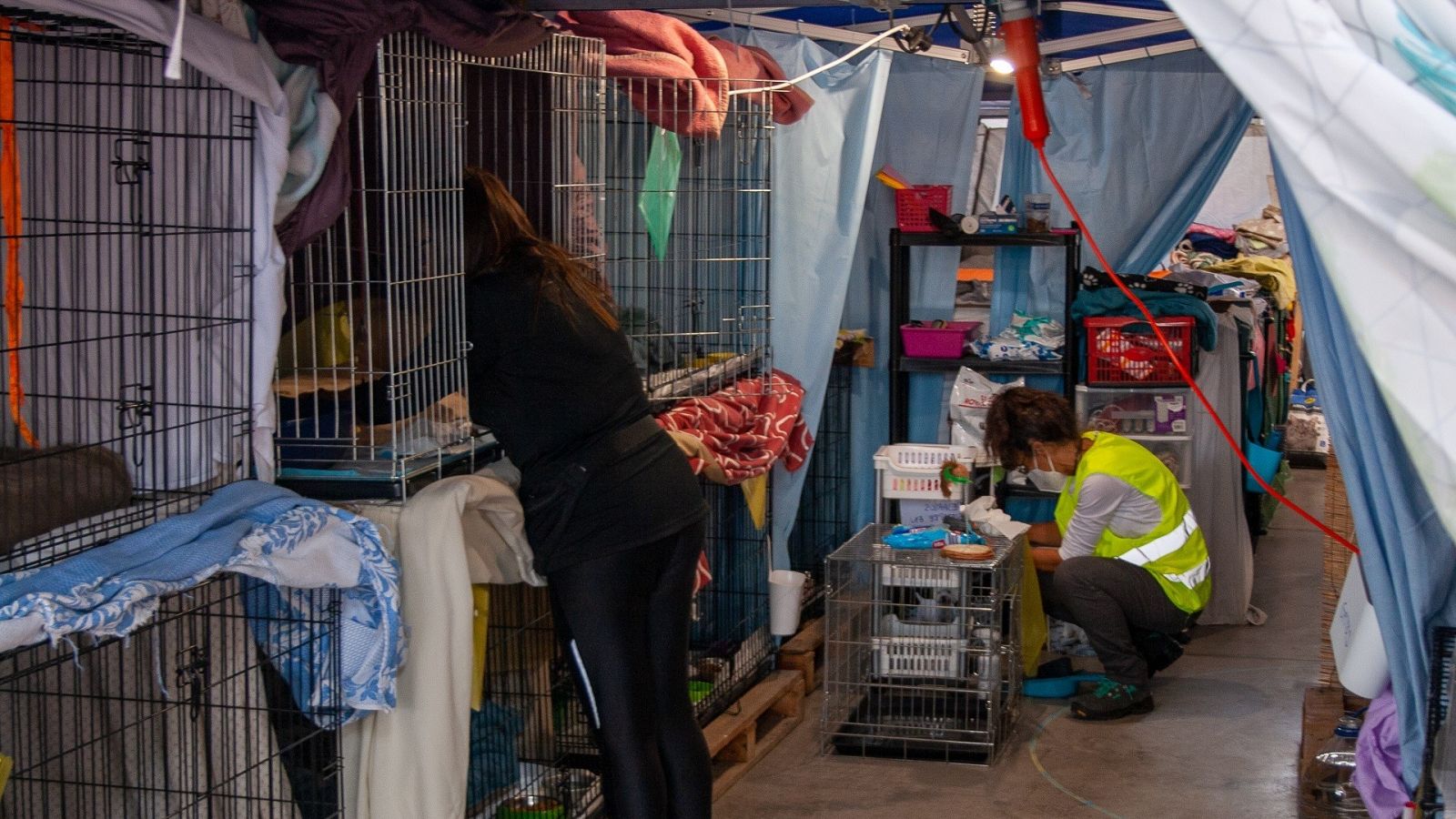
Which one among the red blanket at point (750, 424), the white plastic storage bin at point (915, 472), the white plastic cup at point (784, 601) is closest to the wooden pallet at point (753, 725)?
the white plastic cup at point (784, 601)

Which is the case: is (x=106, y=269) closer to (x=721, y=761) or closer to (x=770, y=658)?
(x=721, y=761)

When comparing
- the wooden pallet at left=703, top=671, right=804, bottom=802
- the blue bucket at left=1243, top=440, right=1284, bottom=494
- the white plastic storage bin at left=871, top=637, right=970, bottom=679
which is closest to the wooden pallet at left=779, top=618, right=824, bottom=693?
the wooden pallet at left=703, top=671, right=804, bottom=802

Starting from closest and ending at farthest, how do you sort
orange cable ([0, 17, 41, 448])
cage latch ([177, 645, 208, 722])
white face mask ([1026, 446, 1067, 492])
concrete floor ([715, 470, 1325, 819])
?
orange cable ([0, 17, 41, 448]) < cage latch ([177, 645, 208, 722]) < concrete floor ([715, 470, 1325, 819]) < white face mask ([1026, 446, 1067, 492])

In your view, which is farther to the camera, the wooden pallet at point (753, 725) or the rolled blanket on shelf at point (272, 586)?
the wooden pallet at point (753, 725)

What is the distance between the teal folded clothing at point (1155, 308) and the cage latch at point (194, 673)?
12.5ft

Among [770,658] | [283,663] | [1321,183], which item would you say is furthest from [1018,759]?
[1321,183]

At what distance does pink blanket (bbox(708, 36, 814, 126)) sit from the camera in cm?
443

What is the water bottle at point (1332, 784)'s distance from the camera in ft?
13.0

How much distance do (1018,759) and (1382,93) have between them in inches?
132

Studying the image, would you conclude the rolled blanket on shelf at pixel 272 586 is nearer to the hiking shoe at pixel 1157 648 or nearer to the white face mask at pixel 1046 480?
the hiking shoe at pixel 1157 648

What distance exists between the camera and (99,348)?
254cm

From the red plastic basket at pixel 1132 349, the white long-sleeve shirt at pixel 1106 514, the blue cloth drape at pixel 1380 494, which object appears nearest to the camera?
the blue cloth drape at pixel 1380 494

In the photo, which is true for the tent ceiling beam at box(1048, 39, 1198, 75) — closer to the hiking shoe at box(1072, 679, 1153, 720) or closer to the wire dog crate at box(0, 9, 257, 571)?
the hiking shoe at box(1072, 679, 1153, 720)

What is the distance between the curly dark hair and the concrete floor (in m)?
0.84
